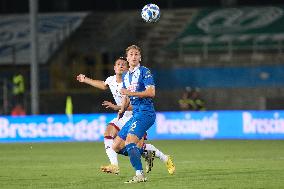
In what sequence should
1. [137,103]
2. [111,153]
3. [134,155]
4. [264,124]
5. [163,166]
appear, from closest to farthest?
[134,155] < [137,103] < [111,153] < [163,166] < [264,124]

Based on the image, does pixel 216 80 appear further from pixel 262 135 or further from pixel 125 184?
pixel 125 184

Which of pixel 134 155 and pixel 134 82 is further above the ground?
pixel 134 82

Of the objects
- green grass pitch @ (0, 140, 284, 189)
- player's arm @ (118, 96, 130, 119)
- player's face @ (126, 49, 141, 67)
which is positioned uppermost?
player's face @ (126, 49, 141, 67)

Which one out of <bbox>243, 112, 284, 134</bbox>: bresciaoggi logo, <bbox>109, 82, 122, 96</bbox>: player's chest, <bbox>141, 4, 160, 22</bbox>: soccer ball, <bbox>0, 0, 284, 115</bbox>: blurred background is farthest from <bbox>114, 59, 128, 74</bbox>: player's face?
<bbox>0, 0, 284, 115</bbox>: blurred background

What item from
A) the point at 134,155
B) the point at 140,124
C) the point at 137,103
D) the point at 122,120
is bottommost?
the point at 134,155

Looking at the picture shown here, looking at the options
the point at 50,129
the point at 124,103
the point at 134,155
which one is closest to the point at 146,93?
the point at 134,155

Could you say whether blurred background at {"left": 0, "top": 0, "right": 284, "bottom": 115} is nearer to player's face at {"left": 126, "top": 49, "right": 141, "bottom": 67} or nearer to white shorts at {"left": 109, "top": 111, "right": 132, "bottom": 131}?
white shorts at {"left": 109, "top": 111, "right": 132, "bottom": 131}

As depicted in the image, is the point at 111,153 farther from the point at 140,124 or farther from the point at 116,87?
the point at 140,124

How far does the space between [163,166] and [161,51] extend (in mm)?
22603

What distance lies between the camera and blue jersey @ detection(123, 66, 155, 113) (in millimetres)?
13080

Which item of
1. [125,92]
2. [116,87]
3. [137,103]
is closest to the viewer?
[125,92]

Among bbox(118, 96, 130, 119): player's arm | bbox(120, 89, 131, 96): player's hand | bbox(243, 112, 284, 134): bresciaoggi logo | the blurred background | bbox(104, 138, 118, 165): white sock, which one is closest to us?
bbox(120, 89, 131, 96): player's hand

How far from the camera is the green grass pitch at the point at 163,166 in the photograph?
12953 millimetres

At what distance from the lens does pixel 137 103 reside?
13250mm
